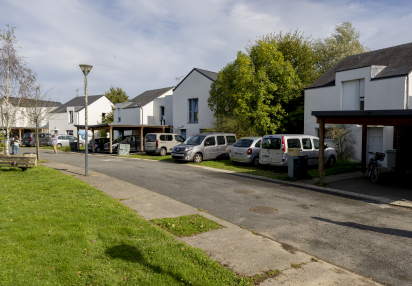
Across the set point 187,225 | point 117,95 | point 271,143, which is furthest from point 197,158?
point 117,95

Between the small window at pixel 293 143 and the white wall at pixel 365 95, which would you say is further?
the white wall at pixel 365 95

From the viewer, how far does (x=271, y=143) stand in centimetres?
1434

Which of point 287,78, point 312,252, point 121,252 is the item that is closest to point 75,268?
point 121,252

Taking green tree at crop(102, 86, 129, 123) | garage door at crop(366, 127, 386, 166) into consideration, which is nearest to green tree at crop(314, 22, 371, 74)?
garage door at crop(366, 127, 386, 166)

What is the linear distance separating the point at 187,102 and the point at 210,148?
12438 mm

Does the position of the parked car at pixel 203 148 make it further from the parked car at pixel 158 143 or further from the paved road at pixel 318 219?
the paved road at pixel 318 219

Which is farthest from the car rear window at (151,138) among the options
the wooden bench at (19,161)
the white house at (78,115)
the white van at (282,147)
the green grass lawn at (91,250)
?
the white house at (78,115)

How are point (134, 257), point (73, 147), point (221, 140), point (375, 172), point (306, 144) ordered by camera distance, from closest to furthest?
point (134, 257) → point (375, 172) → point (306, 144) → point (221, 140) → point (73, 147)

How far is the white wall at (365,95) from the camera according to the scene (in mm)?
16000

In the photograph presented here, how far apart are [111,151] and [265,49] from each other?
601 inches

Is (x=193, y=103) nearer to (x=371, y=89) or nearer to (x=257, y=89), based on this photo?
(x=257, y=89)

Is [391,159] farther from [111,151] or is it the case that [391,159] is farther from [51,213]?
[111,151]

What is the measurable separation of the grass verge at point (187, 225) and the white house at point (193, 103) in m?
21.4

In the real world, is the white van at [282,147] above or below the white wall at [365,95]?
below
